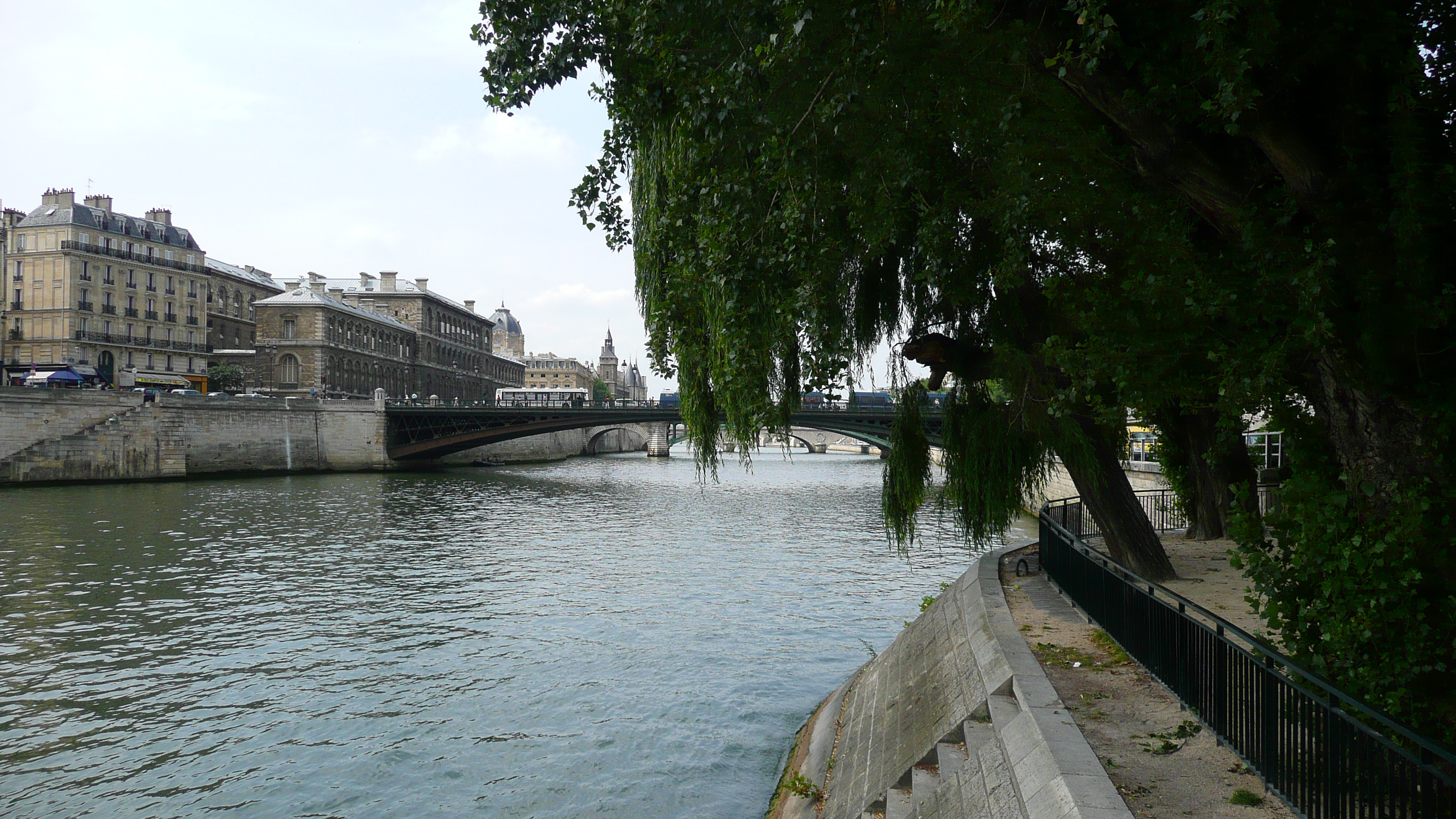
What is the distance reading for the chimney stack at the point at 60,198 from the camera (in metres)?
73.1

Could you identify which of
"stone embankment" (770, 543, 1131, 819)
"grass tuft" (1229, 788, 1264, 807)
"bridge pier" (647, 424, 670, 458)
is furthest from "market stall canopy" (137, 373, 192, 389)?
"grass tuft" (1229, 788, 1264, 807)

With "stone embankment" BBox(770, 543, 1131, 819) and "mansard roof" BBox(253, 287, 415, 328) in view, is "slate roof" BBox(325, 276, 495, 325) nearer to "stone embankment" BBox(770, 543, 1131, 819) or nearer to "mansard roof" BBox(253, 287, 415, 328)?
"mansard roof" BBox(253, 287, 415, 328)

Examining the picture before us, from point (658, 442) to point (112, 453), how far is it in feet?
197

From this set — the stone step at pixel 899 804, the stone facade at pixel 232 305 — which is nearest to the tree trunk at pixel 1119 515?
the stone step at pixel 899 804

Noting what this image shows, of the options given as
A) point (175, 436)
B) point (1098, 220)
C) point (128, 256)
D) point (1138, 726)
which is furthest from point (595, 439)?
point (1138, 726)

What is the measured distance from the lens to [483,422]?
2640 inches

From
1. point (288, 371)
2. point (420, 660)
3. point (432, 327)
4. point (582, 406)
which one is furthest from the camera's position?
point (432, 327)

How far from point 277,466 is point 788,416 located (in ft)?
192

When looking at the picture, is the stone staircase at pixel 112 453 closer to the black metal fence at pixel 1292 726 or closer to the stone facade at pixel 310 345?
the stone facade at pixel 310 345

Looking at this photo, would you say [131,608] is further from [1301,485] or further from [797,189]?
[1301,485]

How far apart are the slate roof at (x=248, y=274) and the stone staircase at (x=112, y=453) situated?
4122 centimetres

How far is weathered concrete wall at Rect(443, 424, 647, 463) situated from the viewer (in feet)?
256

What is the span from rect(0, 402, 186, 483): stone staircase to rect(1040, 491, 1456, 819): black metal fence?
54207 mm

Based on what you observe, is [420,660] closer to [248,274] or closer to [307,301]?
[307,301]
